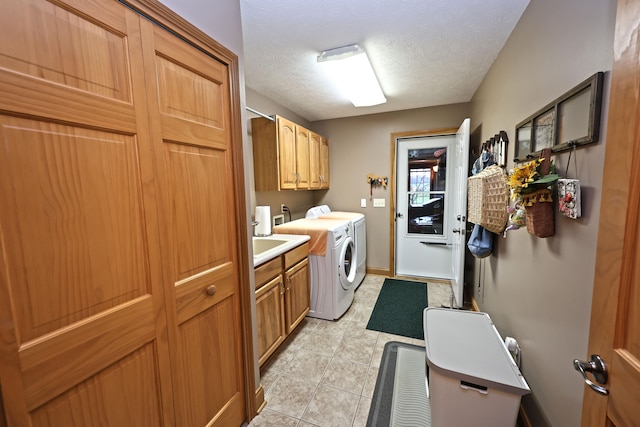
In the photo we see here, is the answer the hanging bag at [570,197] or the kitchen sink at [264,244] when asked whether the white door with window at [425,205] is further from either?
the hanging bag at [570,197]

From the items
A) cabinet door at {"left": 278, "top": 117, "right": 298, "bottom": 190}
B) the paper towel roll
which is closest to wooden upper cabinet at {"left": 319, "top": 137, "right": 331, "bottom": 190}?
cabinet door at {"left": 278, "top": 117, "right": 298, "bottom": 190}

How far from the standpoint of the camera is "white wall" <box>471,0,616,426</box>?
876 mm

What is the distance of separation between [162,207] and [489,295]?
8.06ft

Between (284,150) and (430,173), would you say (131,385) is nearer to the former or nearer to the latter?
(284,150)

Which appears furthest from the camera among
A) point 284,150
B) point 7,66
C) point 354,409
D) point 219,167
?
point 284,150

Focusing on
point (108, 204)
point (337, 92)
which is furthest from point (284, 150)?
point (108, 204)

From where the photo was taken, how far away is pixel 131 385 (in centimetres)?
88

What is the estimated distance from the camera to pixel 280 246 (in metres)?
1.98

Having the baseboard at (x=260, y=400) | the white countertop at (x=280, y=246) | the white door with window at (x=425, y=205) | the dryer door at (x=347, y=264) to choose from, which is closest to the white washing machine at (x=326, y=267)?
the dryer door at (x=347, y=264)

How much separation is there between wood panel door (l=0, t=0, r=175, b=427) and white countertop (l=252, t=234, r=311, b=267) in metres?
0.77

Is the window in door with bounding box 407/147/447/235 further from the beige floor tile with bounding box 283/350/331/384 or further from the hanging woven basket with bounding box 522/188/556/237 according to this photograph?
the hanging woven basket with bounding box 522/188/556/237

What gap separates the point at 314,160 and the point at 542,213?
2506 millimetres

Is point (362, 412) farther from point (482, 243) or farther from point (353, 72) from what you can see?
point (353, 72)

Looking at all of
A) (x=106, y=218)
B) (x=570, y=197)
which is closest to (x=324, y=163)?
(x=570, y=197)
